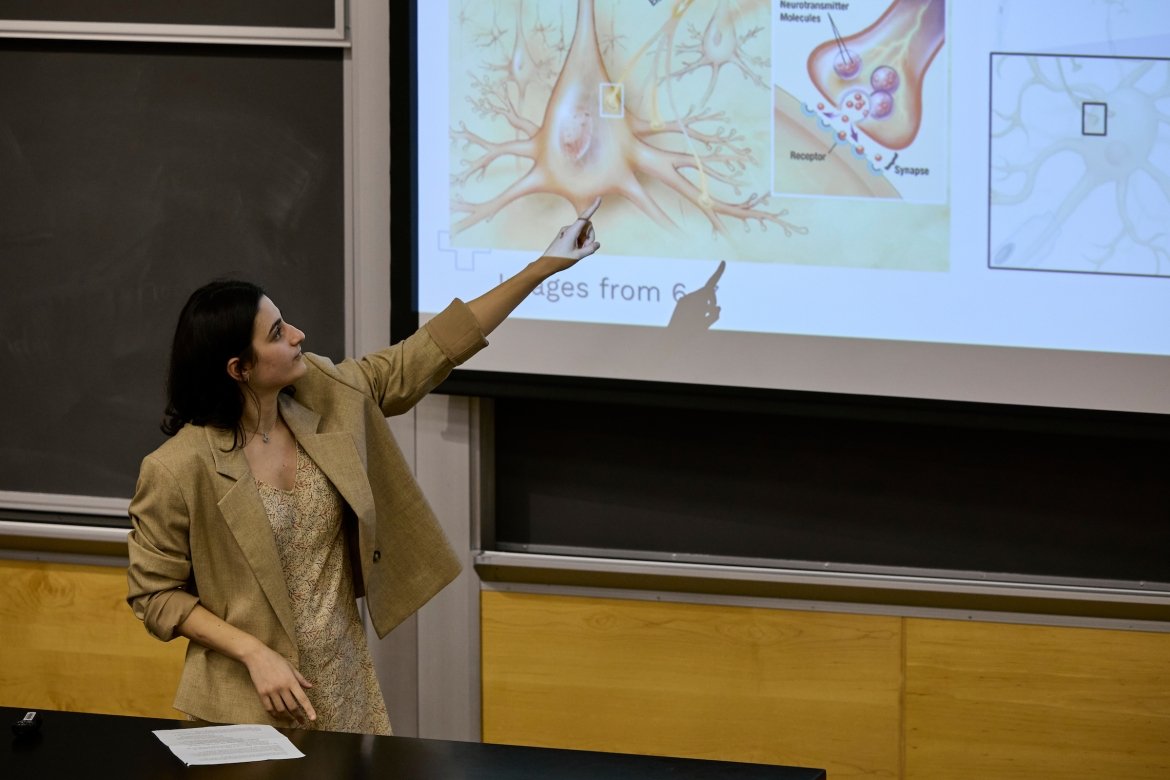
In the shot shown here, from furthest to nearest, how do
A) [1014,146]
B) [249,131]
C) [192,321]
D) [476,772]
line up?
[249,131], [1014,146], [192,321], [476,772]

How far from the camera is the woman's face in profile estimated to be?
7.13ft

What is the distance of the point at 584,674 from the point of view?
10.7 feet

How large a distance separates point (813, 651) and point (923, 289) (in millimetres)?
861

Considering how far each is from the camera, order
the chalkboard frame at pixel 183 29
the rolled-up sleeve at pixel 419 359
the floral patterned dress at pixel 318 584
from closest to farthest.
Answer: the floral patterned dress at pixel 318 584
the rolled-up sleeve at pixel 419 359
the chalkboard frame at pixel 183 29

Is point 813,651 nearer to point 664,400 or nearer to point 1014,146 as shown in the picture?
point 664,400

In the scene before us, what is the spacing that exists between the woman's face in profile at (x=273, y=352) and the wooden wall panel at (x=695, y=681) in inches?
48.3

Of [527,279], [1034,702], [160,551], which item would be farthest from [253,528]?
[1034,702]

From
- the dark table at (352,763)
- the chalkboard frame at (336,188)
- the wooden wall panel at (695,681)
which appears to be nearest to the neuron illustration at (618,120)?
the chalkboard frame at (336,188)

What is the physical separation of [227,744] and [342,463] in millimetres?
497

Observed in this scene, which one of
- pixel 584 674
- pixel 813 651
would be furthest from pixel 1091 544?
pixel 584 674

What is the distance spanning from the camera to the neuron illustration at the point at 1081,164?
283cm

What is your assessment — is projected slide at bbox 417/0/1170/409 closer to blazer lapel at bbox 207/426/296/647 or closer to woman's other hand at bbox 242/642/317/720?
blazer lapel at bbox 207/426/296/647

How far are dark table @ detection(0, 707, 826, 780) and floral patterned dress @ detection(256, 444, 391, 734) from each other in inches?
8.8

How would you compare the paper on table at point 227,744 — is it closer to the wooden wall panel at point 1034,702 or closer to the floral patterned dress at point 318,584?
the floral patterned dress at point 318,584
